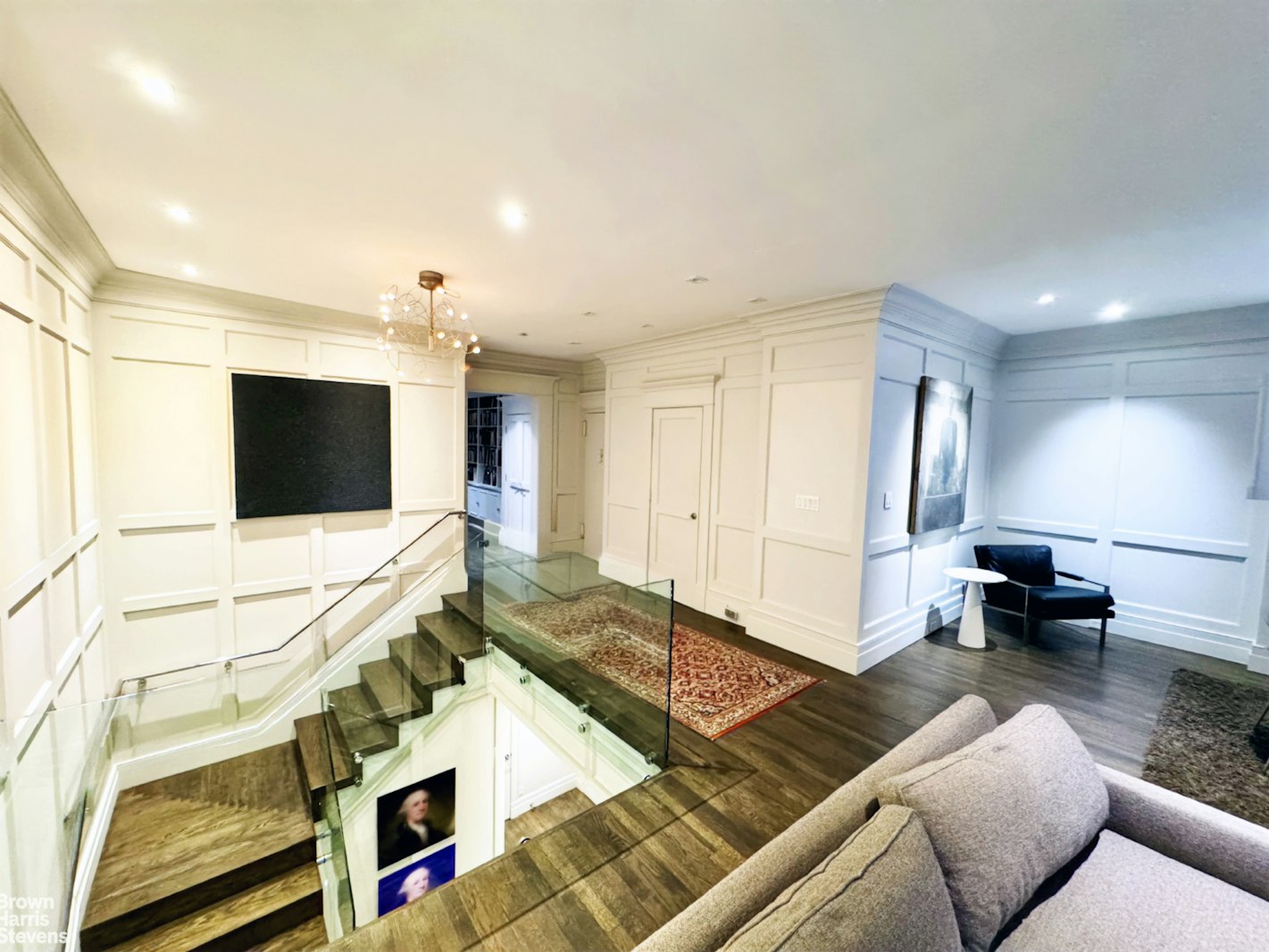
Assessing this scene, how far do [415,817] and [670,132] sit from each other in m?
4.98

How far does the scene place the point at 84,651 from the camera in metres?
2.88

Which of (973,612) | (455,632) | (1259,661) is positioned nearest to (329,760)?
(455,632)

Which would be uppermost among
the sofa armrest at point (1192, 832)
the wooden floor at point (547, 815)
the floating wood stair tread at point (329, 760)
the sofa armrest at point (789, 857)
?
the sofa armrest at point (789, 857)

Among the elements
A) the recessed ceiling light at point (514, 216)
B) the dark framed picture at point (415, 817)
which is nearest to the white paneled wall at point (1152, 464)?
the recessed ceiling light at point (514, 216)

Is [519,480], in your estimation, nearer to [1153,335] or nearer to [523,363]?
[523,363]

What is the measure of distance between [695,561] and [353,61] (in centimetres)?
437

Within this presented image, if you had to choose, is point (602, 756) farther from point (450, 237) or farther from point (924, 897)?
point (450, 237)

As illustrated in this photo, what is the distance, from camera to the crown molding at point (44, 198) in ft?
5.56

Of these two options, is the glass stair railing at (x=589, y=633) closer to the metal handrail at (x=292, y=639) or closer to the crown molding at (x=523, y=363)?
the metal handrail at (x=292, y=639)

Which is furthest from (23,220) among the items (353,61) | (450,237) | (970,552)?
(970,552)

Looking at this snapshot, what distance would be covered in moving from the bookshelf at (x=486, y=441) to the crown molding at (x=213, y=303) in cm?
333

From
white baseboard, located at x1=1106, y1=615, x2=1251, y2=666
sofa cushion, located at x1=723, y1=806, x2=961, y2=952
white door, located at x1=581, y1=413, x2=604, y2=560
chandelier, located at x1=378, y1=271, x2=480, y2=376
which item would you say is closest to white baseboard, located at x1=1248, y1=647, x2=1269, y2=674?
white baseboard, located at x1=1106, y1=615, x2=1251, y2=666

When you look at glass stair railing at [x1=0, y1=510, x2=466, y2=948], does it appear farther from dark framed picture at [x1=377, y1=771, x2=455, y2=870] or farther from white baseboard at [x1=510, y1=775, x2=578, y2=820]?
white baseboard at [x1=510, y1=775, x2=578, y2=820]

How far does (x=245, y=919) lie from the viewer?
2541 millimetres
